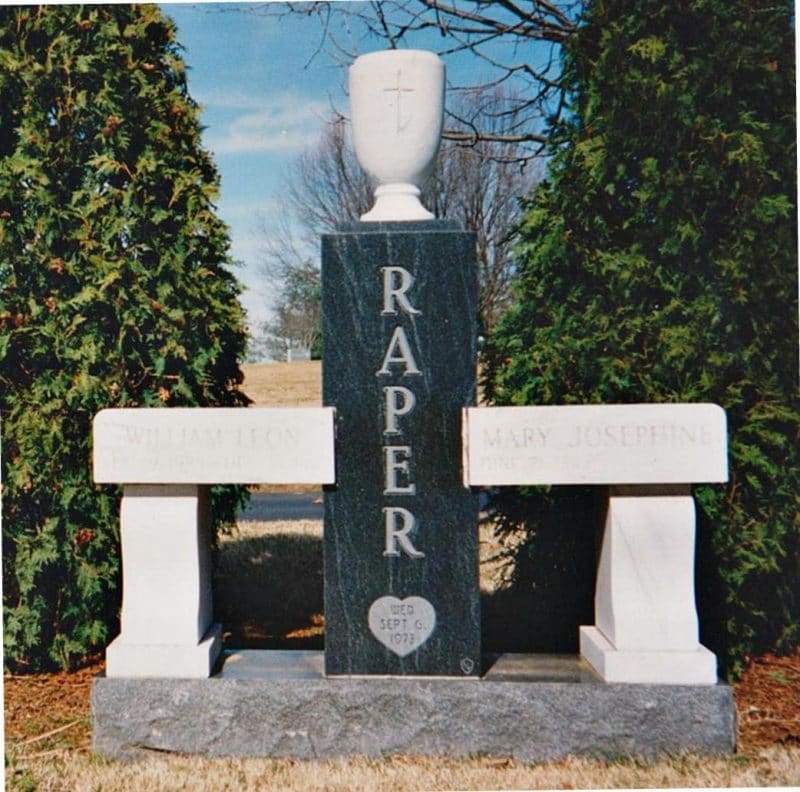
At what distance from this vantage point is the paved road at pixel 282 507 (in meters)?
6.60

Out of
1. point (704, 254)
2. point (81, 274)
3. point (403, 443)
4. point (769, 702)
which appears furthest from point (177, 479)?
point (769, 702)

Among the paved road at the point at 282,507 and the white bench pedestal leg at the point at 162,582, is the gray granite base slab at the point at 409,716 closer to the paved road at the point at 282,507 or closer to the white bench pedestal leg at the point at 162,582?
the white bench pedestal leg at the point at 162,582

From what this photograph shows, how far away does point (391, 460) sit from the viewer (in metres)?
3.25

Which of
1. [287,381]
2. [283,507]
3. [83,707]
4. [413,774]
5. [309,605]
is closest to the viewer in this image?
[413,774]

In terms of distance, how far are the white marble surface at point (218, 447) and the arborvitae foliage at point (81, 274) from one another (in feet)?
2.46

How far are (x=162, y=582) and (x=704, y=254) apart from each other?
2.57 meters

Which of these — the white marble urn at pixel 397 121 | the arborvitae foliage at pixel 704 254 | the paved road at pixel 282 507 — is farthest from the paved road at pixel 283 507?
the white marble urn at pixel 397 121

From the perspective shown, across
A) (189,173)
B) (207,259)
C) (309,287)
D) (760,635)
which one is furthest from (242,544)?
(760,635)

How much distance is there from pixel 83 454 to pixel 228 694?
4.34 ft

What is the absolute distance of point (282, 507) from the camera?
6965mm

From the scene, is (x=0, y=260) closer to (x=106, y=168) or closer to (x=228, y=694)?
(x=106, y=168)

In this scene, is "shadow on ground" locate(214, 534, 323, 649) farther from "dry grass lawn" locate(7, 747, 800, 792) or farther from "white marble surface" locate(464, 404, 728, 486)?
"white marble surface" locate(464, 404, 728, 486)

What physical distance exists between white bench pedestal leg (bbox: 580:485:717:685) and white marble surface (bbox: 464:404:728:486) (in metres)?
0.12

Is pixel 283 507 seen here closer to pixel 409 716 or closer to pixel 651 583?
pixel 409 716
